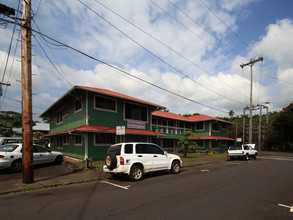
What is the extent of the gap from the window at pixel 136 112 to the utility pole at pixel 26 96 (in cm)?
1053

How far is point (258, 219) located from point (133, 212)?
2913 millimetres

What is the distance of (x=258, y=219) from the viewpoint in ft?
14.2

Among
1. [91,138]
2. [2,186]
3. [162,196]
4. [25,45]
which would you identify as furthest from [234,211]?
[91,138]

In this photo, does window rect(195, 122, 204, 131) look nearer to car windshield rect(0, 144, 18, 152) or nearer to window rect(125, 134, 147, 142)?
window rect(125, 134, 147, 142)

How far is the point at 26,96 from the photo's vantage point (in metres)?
7.86

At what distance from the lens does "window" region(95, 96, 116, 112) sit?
15847 mm

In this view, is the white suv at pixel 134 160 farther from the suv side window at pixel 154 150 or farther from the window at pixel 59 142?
the window at pixel 59 142

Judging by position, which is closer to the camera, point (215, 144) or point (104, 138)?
point (104, 138)

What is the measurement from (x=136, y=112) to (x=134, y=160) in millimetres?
10458

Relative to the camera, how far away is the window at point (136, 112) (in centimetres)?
1812

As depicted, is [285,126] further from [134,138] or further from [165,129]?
[134,138]

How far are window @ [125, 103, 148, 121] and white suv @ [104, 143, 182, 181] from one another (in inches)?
340

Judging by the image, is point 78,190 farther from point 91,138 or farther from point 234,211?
point 91,138

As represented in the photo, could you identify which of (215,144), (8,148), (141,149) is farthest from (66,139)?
(215,144)
